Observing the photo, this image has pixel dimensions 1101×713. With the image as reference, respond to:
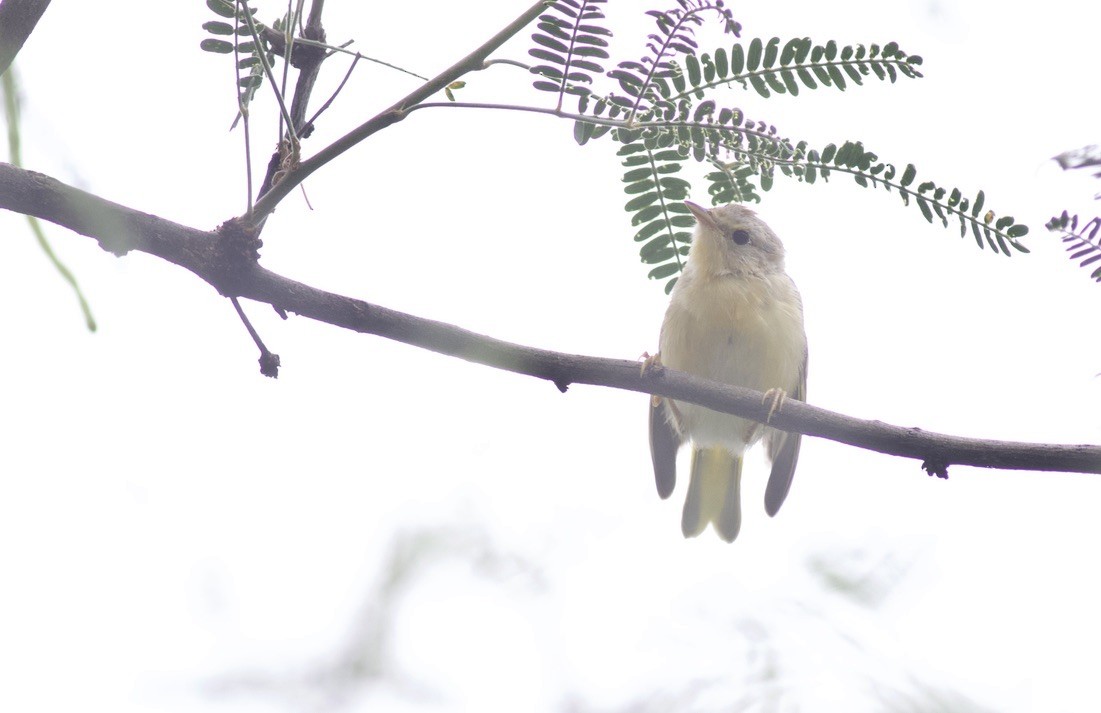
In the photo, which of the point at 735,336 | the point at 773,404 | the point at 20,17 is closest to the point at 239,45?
the point at 20,17

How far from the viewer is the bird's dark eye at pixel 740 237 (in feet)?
17.4

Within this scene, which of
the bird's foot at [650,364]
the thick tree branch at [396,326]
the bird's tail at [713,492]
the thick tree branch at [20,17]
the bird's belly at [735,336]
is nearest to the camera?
the thick tree branch at [20,17]

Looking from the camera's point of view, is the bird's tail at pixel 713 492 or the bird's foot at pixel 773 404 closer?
the bird's foot at pixel 773 404

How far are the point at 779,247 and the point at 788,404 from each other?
9.81ft

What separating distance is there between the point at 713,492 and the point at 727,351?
4.35ft

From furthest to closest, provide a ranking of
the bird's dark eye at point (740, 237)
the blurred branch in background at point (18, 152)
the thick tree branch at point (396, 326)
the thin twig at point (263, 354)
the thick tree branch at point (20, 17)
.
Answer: the bird's dark eye at point (740, 237) → the thin twig at point (263, 354) → the thick tree branch at point (396, 326) → the thick tree branch at point (20, 17) → the blurred branch in background at point (18, 152)

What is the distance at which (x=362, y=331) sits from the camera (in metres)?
2.37

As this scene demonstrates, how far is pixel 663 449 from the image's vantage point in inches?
222

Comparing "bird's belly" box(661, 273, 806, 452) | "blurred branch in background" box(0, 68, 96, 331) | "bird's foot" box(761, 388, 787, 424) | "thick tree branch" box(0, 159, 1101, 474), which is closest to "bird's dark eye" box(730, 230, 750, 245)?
"bird's belly" box(661, 273, 806, 452)

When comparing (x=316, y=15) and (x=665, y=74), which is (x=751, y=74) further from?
(x=316, y=15)

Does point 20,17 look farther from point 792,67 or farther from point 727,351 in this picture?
point 727,351

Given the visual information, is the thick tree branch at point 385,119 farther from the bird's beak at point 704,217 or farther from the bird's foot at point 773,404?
the bird's beak at point 704,217

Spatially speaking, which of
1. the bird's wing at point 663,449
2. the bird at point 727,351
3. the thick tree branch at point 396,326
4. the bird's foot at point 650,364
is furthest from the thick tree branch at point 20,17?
the bird's wing at point 663,449

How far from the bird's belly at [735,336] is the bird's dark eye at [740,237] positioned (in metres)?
0.27
